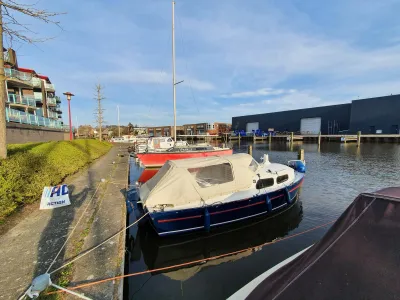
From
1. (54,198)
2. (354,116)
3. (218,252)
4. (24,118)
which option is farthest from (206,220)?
(354,116)

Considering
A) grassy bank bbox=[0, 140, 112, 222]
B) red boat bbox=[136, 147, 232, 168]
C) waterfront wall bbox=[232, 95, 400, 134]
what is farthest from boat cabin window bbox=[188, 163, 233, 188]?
waterfront wall bbox=[232, 95, 400, 134]

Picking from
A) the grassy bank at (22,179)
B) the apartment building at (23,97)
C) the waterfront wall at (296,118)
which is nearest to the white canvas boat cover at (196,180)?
the grassy bank at (22,179)

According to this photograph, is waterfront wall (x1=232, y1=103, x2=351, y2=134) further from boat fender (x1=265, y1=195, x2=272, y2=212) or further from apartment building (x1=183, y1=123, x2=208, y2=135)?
boat fender (x1=265, y1=195, x2=272, y2=212)

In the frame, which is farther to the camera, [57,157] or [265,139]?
[265,139]

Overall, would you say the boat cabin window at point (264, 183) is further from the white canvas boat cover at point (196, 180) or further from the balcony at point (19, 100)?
the balcony at point (19, 100)

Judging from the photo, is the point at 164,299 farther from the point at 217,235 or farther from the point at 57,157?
the point at 57,157

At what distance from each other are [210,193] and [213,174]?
1.15 metres

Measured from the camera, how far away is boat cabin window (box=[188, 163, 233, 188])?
7.73 metres

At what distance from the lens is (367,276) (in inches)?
75.5

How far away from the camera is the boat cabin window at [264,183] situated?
26.6ft

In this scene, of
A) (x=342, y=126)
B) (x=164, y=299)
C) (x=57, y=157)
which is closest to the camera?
(x=164, y=299)

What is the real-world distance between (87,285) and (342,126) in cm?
7375

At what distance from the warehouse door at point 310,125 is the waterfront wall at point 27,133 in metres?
67.6

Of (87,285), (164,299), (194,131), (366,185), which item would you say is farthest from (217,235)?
(194,131)
